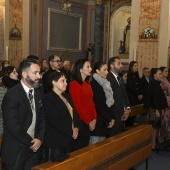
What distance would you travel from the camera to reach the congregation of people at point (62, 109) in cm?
391

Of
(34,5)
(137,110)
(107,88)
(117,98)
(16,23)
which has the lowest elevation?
(137,110)

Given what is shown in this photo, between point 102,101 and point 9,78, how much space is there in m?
1.51

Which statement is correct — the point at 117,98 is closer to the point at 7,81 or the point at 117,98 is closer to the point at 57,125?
the point at 7,81

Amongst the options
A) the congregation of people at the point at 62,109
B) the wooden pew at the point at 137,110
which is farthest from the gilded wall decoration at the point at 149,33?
the wooden pew at the point at 137,110

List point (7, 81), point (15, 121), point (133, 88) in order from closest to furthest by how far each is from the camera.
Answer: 1. point (15, 121)
2. point (7, 81)
3. point (133, 88)

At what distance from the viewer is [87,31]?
18.0 meters

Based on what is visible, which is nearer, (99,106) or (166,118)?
(99,106)

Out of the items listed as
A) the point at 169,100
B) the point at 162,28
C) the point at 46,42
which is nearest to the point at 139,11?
the point at 162,28

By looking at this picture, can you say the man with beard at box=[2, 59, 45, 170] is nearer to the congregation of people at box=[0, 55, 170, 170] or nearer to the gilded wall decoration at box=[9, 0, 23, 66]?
the congregation of people at box=[0, 55, 170, 170]

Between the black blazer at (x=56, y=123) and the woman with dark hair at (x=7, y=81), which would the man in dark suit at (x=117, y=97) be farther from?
the black blazer at (x=56, y=123)

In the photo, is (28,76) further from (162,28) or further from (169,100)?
(162,28)

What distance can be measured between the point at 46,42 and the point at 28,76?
11617mm

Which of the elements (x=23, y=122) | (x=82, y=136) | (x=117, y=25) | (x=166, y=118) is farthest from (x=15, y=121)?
(x=117, y=25)

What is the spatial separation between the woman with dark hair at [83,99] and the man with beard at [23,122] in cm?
115
